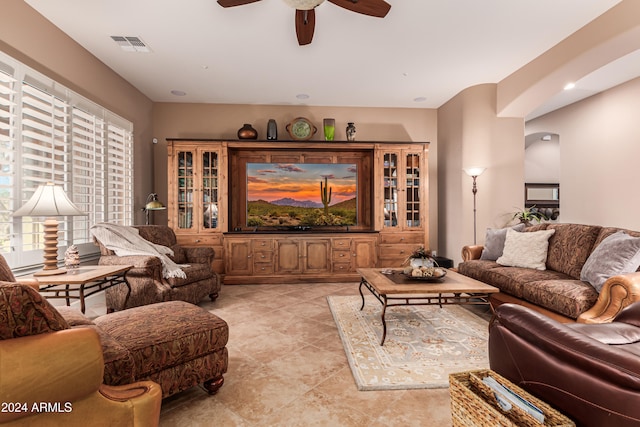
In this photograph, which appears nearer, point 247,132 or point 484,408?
point 484,408

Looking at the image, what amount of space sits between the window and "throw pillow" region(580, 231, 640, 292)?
14.8 feet

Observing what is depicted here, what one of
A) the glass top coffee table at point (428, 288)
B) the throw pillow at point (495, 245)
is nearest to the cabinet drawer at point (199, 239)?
the glass top coffee table at point (428, 288)

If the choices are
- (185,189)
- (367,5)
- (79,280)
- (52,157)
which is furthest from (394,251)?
(52,157)

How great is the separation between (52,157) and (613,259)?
4.89 meters

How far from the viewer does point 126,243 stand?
336cm

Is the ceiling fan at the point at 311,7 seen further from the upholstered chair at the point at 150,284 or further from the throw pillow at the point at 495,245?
the throw pillow at the point at 495,245

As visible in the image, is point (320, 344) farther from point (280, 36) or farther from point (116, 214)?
point (116, 214)

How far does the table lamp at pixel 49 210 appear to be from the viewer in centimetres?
244

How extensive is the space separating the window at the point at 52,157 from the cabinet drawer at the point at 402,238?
3806mm

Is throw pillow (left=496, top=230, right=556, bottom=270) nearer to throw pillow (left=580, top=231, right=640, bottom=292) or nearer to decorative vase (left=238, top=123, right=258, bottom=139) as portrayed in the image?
throw pillow (left=580, top=231, right=640, bottom=292)

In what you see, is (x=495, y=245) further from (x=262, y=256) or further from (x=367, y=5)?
(x=262, y=256)

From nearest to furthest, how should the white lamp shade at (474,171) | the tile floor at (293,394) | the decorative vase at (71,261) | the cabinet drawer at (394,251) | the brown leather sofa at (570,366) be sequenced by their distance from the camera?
the brown leather sofa at (570,366)
the tile floor at (293,394)
the decorative vase at (71,261)
the white lamp shade at (474,171)
the cabinet drawer at (394,251)

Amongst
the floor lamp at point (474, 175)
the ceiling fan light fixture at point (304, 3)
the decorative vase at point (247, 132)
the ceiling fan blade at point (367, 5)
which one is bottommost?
the floor lamp at point (474, 175)

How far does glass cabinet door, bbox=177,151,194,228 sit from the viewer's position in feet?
16.4
